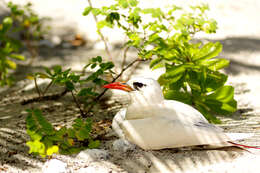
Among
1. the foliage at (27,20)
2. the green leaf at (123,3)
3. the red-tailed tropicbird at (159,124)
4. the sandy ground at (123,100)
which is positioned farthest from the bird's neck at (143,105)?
the foliage at (27,20)

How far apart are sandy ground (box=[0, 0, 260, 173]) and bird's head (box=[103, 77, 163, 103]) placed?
0.33 m

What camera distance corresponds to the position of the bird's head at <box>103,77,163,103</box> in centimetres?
188

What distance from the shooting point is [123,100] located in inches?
114

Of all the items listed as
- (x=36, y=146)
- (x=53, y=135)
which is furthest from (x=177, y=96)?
(x=36, y=146)

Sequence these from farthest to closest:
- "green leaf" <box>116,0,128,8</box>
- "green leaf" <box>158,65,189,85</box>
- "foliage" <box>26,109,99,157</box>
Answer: "green leaf" <box>158,65,189,85</box> < "green leaf" <box>116,0,128,8</box> < "foliage" <box>26,109,99,157</box>

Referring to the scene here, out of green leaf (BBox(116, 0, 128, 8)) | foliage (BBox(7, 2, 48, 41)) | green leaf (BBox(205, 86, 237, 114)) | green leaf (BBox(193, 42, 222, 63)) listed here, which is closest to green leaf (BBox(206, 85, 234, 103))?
green leaf (BBox(205, 86, 237, 114))

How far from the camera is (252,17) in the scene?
6.34 m

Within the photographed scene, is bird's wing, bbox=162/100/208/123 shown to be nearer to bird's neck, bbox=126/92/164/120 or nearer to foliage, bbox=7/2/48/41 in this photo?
bird's neck, bbox=126/92/164/120

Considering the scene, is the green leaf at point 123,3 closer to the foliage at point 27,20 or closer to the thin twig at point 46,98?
the thin twig at point 46,98

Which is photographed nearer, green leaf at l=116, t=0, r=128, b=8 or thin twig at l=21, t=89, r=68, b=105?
green leaf at l=116, t=0, r=128, b=8

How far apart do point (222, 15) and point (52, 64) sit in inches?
151

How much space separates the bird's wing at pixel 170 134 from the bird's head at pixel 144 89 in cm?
14

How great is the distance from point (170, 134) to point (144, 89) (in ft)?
1.12

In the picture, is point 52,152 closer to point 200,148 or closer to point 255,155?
point 200,148
